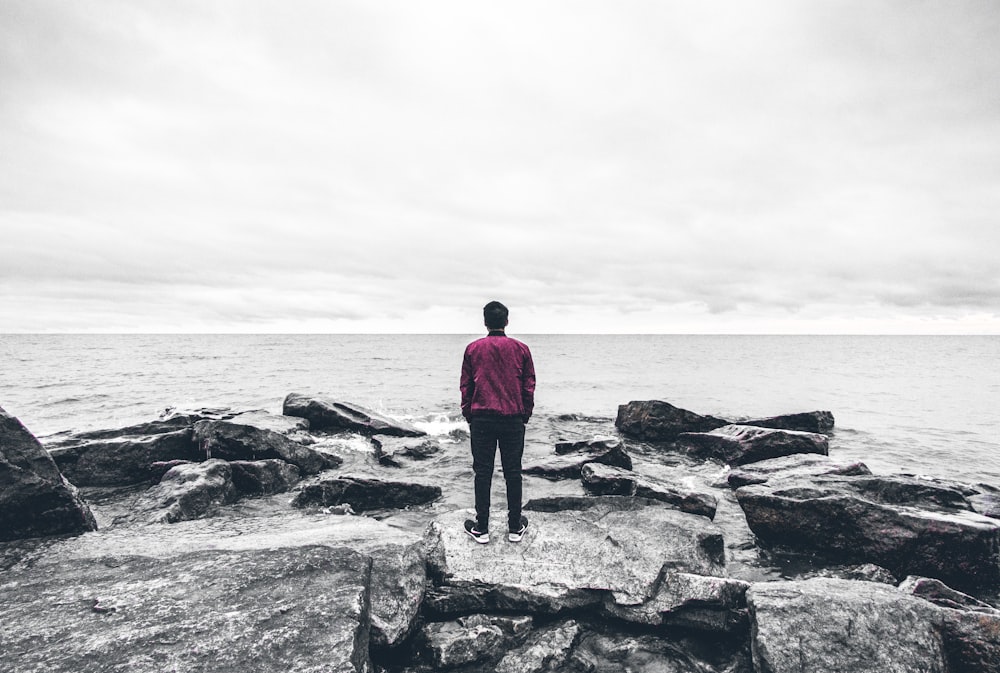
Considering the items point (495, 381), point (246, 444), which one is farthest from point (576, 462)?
point (246, 444)

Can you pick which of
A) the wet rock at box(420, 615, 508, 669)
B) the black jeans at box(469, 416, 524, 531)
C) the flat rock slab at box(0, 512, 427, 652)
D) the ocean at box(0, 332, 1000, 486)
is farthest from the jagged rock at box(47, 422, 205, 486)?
the wet rock at box(420, 615, 508, 669)

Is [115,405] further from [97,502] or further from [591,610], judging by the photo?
[591,610]

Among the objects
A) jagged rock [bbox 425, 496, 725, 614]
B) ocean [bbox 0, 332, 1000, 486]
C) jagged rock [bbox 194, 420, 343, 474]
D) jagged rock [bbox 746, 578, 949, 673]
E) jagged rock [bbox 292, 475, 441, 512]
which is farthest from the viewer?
ocean [bbox 0, 332, 1000, 486]

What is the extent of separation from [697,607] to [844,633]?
4.59 ft

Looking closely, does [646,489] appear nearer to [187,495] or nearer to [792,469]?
[792,469]

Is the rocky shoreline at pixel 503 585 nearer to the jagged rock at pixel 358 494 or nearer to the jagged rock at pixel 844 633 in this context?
the jagged rock at pixel 844 633

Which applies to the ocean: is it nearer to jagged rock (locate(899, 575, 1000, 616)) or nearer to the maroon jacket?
jagged rock (locate(899, 575, 1000, 616))

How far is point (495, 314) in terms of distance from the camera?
7.07 m

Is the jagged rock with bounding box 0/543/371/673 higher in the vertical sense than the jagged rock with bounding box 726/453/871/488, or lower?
higher

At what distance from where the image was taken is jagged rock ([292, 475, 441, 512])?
1041cm

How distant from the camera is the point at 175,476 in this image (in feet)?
33.8

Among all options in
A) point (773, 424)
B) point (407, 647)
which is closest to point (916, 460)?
point (773, 424)

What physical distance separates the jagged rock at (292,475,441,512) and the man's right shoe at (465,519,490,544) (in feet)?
12.7

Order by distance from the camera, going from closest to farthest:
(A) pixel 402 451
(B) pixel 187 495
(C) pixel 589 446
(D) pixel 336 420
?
(B) pixel 187 495 → (C) pixel 589 446 → (A) pixel 402 451 → (D) pixel 336 420
